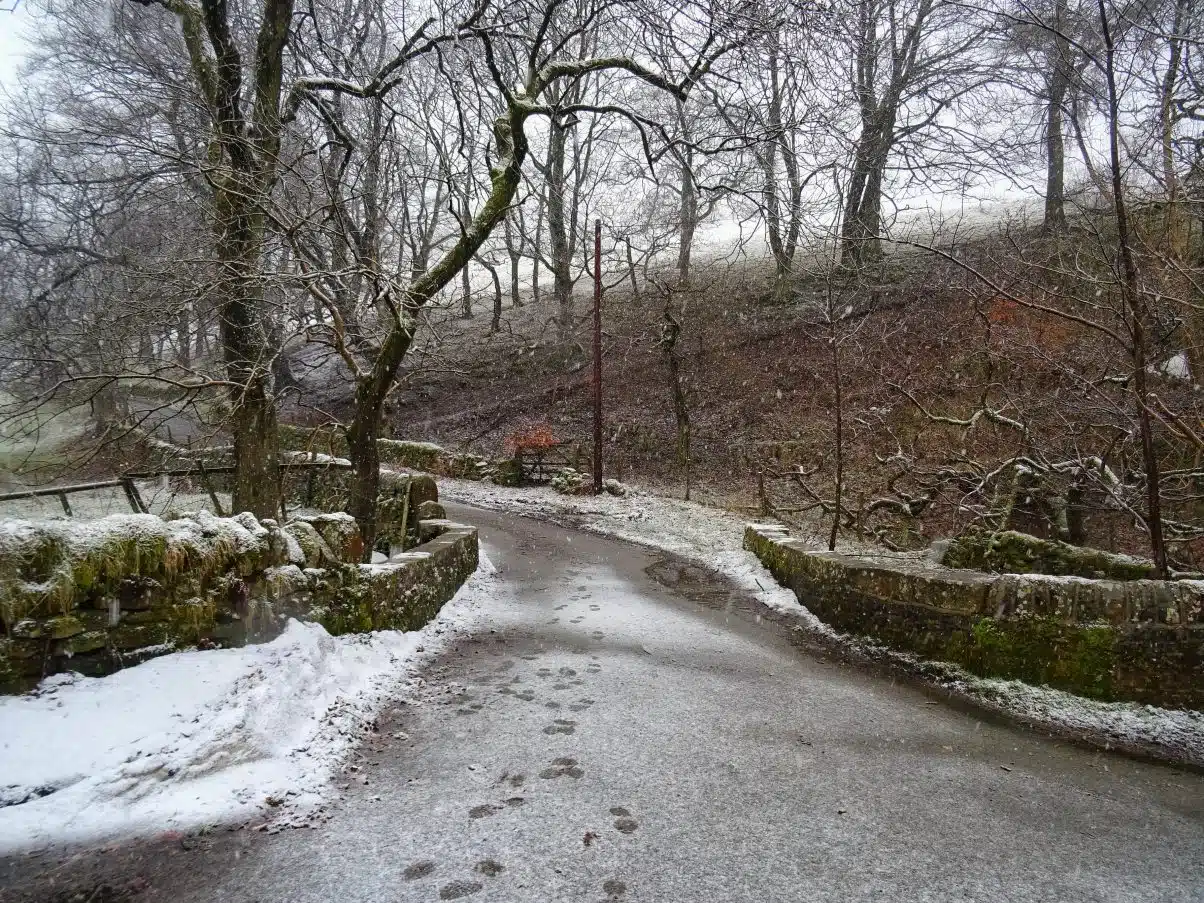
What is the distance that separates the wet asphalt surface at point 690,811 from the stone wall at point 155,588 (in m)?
1.07

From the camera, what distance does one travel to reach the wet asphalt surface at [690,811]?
2.68 metres

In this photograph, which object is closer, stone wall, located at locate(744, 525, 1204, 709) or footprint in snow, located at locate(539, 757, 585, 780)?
footprint in snow, located at locate(539, 757, 585, 780)

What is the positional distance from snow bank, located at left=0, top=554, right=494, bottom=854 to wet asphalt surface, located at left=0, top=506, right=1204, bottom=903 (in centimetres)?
19

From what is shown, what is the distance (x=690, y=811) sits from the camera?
3.25m

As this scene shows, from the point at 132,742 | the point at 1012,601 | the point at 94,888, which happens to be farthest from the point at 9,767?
the point at 1012,601

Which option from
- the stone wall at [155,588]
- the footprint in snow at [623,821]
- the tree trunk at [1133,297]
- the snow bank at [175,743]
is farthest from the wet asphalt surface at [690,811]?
the tree trunk at [1133,297]

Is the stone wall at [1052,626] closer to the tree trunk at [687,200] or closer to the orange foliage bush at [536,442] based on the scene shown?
the tree trunk at [687,200]

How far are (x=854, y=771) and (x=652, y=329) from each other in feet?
74.5

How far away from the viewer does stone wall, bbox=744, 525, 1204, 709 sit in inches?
178

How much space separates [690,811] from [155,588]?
3262 millimetres

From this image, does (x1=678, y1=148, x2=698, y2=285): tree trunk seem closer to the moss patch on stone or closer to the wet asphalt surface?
the moss patch on stone

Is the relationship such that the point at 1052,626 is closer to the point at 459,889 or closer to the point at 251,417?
the point at 459,889

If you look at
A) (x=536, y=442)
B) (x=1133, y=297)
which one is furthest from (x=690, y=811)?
(x=536, y=442)

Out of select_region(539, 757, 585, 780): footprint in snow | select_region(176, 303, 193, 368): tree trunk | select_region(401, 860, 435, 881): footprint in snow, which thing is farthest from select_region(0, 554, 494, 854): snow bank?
select_region(176, 303, 193, 368): tree trunk
